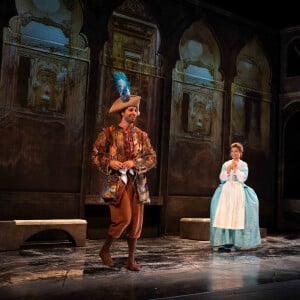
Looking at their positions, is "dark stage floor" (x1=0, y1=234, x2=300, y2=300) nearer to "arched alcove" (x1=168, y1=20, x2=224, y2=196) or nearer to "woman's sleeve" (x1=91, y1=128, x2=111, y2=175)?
"woman's sleeve" (x1=91, y1=128, x2=111, y2=175)

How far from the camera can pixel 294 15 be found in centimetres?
902

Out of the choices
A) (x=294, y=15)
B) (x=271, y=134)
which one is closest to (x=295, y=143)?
(x=271, y=134)

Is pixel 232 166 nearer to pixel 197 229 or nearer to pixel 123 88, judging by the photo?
pixel 197 229

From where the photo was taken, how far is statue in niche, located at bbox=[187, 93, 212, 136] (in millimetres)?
8281

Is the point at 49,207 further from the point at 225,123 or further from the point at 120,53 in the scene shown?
the point at 225,123

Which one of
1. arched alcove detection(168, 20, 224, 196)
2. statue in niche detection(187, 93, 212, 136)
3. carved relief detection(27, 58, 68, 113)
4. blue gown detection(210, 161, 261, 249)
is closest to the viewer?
blue gown detection(210, 161, 261, 249)

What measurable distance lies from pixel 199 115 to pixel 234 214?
263cm

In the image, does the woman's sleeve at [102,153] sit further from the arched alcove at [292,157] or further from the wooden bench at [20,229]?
the arched alcove at [292,157]

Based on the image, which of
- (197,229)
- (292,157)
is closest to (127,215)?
(197,229)

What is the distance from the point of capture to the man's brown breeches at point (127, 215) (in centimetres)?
431

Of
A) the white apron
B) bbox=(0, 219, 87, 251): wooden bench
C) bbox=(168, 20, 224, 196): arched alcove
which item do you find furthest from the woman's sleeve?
bbox=(168, 20, 224, 196): arched alcove

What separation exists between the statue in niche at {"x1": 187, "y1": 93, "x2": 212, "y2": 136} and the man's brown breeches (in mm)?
4018

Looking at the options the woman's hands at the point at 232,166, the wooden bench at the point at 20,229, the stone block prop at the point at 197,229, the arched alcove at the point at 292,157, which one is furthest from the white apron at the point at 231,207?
the arched alcove at the point at 292,157

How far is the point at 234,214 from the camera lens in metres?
6.24
